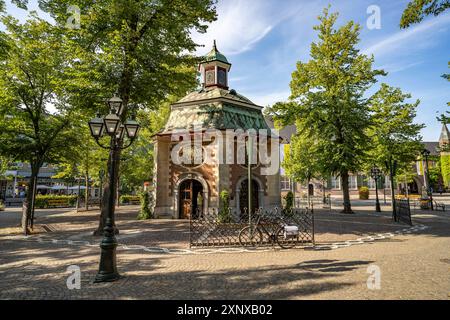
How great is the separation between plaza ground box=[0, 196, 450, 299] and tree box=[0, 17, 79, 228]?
592cm

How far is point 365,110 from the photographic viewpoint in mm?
20188

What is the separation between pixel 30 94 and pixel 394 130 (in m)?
29.4

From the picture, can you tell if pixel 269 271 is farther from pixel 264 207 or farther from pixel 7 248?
pixel 264 207

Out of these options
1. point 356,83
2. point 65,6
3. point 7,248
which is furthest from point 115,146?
point 356,83

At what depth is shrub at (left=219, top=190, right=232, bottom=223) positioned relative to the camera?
15656 millimetres

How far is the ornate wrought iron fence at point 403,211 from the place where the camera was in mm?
15571

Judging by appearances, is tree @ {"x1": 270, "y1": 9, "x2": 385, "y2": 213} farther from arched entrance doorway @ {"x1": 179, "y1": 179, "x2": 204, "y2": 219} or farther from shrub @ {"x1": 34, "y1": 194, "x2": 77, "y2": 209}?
shrub @ {"x1": 34, "y1": 194, "x2": 77, "y2": 209}

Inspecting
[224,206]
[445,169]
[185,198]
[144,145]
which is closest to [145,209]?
[185,198]

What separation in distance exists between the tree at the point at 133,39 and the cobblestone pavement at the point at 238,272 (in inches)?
194

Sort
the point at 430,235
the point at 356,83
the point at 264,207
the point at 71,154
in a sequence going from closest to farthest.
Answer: the point at 430,235
the point at 71,154
the point at 264,207
the point at 356,83

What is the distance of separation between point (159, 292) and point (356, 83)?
72.8 feet

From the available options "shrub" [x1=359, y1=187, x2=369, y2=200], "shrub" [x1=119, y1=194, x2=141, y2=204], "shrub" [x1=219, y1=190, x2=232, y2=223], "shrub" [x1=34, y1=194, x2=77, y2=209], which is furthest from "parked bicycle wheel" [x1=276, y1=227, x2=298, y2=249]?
"shrub" [x1=359, y1=187, x2=369, y2=200]

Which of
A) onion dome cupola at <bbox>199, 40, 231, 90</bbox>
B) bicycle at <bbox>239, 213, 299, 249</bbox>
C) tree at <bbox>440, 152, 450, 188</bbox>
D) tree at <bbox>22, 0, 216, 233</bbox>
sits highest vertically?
onion dome cupola at <bbox>199, 40, 231, 90</bbox>

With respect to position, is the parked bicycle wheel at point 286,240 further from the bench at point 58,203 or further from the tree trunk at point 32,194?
the bench at point 58,203
